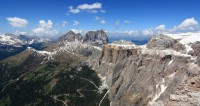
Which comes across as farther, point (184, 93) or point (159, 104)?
point (159, 104)

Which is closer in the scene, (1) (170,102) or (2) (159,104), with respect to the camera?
(1) (170,102)

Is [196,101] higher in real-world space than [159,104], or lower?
higher

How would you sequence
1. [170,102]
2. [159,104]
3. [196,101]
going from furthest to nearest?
1. [159,104]
2. [170,102]
3. [196,101]

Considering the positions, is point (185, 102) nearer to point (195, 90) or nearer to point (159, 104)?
point (195, 90)

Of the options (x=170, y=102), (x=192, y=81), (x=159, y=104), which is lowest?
(x=159, y=104)

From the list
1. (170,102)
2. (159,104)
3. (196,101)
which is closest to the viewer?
(196,101)

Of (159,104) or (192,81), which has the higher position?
(192,81)

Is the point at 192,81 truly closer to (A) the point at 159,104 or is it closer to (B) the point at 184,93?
(B) the point at 184,93

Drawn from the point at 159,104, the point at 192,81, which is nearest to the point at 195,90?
the point at 192,81

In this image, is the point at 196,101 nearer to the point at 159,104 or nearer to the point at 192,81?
the point at 192,81
